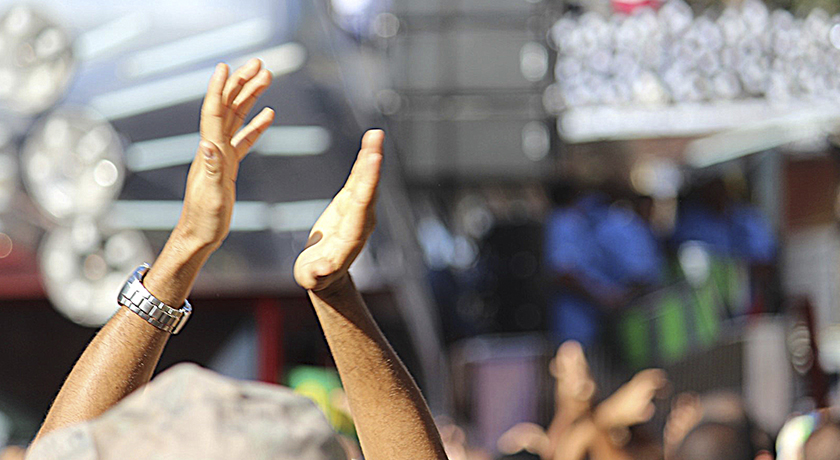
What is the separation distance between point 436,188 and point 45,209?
7.05 feet

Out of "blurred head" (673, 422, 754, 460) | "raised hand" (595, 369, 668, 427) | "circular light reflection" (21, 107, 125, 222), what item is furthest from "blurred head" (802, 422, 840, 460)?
"circular light reflection" (21, 107, 125, 222)

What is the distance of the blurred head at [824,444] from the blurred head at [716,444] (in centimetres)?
15

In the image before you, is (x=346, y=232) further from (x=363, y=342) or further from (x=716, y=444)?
(x=716, y=444)

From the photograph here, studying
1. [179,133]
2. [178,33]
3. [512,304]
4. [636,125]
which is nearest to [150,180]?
[179,133]

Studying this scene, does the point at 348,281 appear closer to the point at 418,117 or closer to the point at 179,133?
the point at 179,133

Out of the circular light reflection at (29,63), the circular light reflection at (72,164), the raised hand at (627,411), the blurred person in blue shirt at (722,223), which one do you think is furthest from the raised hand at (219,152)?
the blurred person in blue shirt at (722,223)

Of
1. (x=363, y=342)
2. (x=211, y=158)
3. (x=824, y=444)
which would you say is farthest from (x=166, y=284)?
(x=824, y=444)

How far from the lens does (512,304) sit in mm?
5832

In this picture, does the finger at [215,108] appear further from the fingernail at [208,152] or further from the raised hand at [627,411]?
the raised hand at [627,411]

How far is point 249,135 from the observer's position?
3.52 feet

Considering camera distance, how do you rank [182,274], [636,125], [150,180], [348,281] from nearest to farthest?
[348,281] < [182,274] < [150,180] < [636,125]

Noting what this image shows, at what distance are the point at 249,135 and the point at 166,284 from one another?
0.67ft

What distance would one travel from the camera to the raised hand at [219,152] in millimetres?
947

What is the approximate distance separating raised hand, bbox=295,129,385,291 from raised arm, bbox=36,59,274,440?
0.43ft
